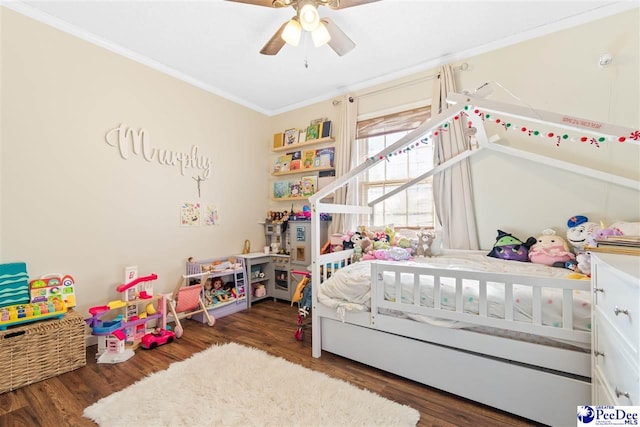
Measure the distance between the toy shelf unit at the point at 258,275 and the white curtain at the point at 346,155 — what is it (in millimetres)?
1052

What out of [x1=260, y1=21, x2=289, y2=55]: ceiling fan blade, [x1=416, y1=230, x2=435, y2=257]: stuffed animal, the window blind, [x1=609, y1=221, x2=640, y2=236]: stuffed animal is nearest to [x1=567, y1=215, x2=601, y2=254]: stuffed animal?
[x1=609, y1=221, x2=640, y2=236]: stuffed animal

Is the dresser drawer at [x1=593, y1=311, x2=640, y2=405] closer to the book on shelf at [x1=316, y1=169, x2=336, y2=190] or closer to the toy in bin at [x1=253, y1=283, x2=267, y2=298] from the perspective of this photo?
the book on shelf at [x1=316, y1=169, x2=336, y2=190]

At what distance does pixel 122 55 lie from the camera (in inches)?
104

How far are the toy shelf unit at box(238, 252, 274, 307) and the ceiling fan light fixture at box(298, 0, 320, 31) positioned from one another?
102 inches

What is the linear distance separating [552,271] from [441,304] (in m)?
0.96

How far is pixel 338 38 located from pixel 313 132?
168 centimetres

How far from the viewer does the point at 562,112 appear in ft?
7.80

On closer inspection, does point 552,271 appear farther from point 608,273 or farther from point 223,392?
point 223,392

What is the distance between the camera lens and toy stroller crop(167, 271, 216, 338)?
2635mm

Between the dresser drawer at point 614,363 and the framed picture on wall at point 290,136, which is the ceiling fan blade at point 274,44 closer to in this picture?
the framed picture on wall at point 290,136

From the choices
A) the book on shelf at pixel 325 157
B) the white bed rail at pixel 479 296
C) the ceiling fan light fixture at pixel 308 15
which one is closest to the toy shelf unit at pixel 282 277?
the book on shelf at pixel 325 157

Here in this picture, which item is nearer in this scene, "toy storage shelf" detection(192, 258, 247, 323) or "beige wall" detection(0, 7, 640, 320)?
"beige wall" detection(0, 7, 640, 320)

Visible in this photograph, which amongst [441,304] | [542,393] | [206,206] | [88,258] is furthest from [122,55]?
[542,393]

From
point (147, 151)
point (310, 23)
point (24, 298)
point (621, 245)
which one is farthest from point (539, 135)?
point (24, 298)
